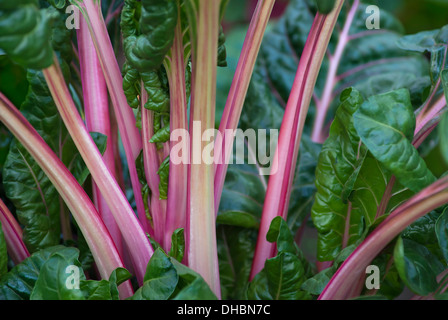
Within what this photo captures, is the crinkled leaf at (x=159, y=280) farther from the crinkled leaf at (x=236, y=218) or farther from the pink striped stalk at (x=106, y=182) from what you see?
the crinkled leaf at (x=236, y=218)

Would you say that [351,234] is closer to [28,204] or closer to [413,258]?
[413,258]

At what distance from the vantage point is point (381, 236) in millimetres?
437

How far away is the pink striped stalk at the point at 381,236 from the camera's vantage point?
403 mm

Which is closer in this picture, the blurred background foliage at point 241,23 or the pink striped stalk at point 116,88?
the pink striped stalk at point 116,88

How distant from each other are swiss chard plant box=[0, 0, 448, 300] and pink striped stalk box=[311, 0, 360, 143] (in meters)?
0.17

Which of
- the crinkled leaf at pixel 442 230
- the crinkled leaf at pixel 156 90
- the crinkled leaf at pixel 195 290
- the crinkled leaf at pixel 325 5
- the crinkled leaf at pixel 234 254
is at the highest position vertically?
the crinkled leaf at pixel 325 5

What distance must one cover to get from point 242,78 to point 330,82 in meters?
0.36

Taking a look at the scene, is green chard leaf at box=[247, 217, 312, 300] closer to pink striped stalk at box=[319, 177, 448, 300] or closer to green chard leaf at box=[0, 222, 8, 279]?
pink striped stalk at box=[319, 177, 448, 300]

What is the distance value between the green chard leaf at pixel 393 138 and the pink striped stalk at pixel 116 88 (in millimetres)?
250

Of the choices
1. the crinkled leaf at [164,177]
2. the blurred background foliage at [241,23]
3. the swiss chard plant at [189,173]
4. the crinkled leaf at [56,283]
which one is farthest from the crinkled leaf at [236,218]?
the blurred background foliage at [241,23]

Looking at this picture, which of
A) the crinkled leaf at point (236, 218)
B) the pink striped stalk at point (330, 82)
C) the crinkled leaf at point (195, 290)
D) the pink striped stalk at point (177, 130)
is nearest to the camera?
the crinkled leaf at point (195, 290)

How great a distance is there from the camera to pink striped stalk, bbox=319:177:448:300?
0.40m

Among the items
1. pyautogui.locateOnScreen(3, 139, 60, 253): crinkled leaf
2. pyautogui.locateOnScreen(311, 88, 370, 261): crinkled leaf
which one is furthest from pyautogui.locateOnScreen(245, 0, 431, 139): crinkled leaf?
pyautogui.locateOnScreen(3, 139, 60, 253): crinkled leaf

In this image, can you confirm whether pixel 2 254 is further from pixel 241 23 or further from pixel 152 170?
pixel 241 23
